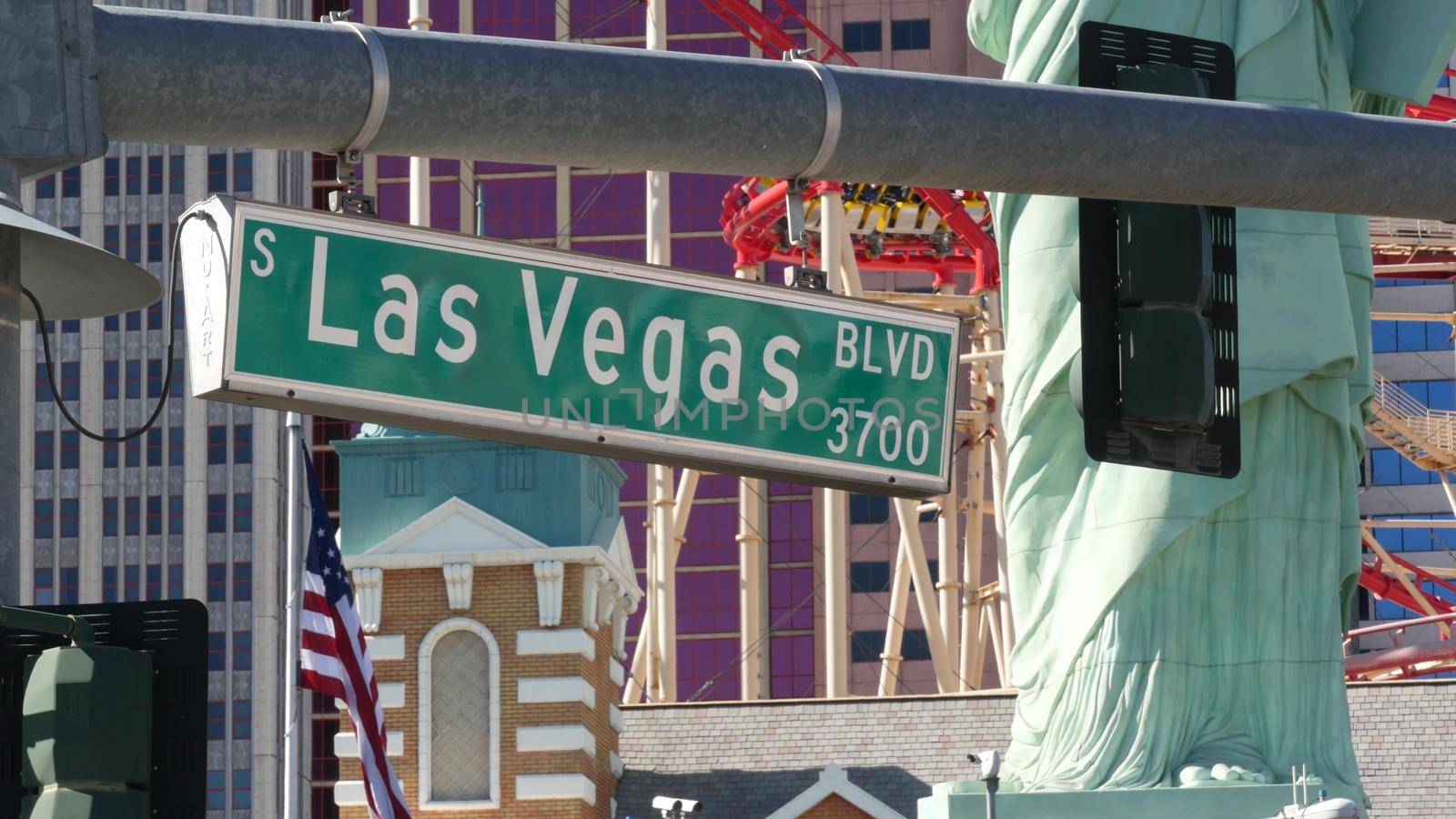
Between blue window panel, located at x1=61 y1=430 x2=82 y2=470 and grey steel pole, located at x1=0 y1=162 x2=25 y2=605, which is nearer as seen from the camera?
grey steel pole, located at x1=0 y1=162 x2=25 y2=605

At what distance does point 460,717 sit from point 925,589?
51.4 feet

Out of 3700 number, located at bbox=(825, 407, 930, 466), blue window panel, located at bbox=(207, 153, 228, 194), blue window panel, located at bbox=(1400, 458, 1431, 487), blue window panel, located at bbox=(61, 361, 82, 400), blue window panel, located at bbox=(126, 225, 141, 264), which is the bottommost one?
3700 number, located at bbox=(825, 407, 930, 466)

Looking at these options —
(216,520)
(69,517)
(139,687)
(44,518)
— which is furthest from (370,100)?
(44,518)

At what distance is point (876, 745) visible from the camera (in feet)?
81.8

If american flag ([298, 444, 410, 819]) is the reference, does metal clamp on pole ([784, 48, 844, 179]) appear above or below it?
above

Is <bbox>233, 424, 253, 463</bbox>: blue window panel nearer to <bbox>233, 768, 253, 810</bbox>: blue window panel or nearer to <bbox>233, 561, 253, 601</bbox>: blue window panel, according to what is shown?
<bbox>233, 561, 253, 601</bbox>: blue window panel

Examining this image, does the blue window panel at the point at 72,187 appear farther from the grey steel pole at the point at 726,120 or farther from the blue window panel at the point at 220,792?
the grey steel pole at the point at 726,120

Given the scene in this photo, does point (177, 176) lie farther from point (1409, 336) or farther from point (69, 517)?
point (1409, 336)

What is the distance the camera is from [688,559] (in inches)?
2982

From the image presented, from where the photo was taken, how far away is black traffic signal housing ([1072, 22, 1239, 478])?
18.8 ft

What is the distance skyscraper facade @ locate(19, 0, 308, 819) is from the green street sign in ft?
232

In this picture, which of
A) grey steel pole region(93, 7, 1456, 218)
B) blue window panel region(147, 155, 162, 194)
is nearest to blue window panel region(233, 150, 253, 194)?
blue window panel region(147, 155, 162, 194)

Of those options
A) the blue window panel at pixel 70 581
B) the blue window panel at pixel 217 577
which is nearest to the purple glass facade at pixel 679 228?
the blue window panel at pixel 217 577

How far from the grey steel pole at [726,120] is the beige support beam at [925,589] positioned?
3132 cm
